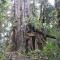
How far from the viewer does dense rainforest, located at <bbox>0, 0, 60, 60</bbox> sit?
7.02m

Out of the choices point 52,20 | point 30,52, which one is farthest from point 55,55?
point 52,20

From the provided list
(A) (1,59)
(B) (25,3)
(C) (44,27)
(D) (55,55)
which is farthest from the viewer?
(B) (25,3)

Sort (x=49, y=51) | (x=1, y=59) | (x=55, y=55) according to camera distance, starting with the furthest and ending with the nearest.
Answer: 1. (x=1, y=59)
2. (x=49, y=51)
3. (x=55, y=55)

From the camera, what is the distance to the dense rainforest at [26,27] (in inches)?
277

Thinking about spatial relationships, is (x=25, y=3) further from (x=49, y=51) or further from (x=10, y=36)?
(x=49, y=51)

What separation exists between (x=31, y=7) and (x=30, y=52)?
6.07ft

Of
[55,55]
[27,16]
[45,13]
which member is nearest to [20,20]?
[27,16]

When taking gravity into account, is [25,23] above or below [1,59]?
above

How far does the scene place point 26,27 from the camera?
7.37 metres

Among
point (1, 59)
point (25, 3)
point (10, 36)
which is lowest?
point (1, 59)

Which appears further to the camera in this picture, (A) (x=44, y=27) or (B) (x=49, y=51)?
(A) (x=44, y=27)

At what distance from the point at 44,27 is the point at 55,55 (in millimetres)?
1889

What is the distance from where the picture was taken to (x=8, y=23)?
7930 mm

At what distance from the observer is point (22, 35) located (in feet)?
24.5
